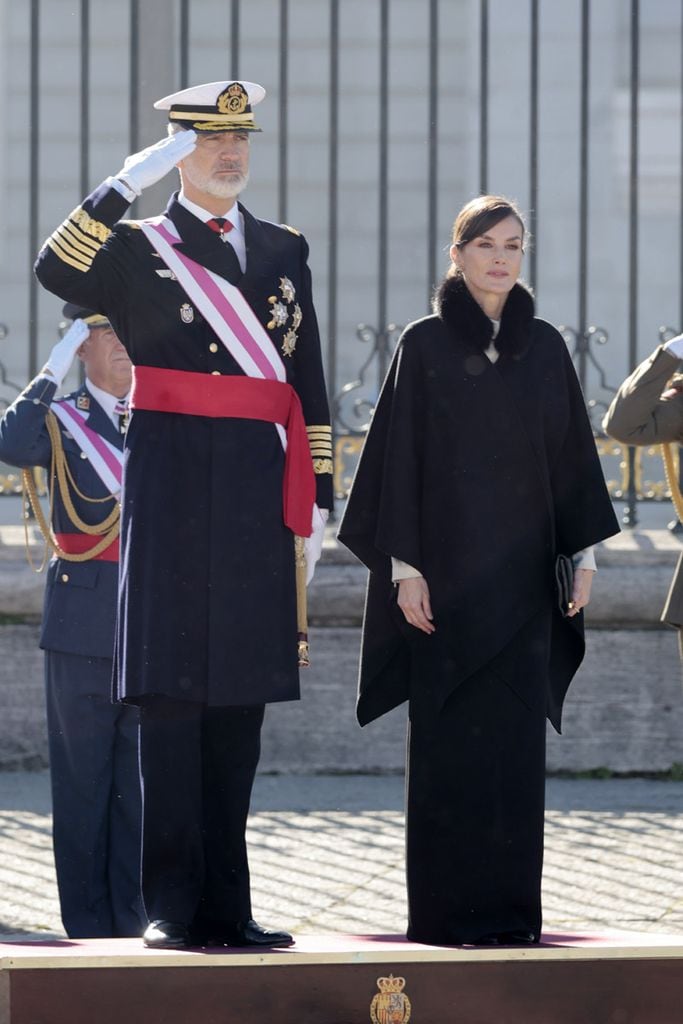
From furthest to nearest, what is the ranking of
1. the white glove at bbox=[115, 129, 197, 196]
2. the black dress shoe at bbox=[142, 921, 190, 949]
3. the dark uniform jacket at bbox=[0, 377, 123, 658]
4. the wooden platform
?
1. the dark uniform jacket at bbox=[0, 377, 123, 658]
2. the white glove at bbox=[115, 129, 197, 196]
3. the black dress shoe at bbox=[142, 921, 190, 949]
4. the wooden platform

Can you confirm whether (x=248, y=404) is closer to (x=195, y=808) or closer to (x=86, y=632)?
(x=195, y=808)

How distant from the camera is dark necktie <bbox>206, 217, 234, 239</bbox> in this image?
4.09m

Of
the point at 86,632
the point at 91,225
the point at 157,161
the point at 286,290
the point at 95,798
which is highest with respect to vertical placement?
the point at 157,161

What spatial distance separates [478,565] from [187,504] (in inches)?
24.8

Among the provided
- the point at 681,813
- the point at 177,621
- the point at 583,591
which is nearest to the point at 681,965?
the point at 583,591

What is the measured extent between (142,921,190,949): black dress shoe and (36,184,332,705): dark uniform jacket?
43 cm

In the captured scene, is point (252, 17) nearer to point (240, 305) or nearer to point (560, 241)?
point (560, 241)

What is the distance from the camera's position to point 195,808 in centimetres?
402

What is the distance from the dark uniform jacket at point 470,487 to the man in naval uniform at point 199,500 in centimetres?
26

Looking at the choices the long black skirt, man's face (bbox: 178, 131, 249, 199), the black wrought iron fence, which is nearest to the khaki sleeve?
the long black skirt

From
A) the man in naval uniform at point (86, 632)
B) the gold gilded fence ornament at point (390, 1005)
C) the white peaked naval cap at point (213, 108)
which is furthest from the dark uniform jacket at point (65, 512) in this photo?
the gold gilded fence ornament at point (390, 1005)

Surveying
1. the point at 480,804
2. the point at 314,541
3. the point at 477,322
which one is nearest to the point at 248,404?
the point at 314,541

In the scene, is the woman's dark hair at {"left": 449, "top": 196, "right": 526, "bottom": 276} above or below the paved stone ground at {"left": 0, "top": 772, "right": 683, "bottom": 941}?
above

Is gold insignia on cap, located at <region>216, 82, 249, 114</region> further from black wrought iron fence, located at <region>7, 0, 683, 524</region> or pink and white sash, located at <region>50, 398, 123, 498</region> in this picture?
black wrought iron fence, located at <region>7, 0, 683, 524</region>
